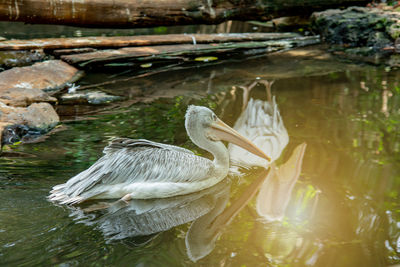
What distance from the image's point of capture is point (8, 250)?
8.20 feet

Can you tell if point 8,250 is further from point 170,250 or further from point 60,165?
point 60,165

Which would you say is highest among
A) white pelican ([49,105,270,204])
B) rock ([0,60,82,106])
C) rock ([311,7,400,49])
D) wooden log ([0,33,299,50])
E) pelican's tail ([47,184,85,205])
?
rock ([311,7,400,49])

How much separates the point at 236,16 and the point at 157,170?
556 cm

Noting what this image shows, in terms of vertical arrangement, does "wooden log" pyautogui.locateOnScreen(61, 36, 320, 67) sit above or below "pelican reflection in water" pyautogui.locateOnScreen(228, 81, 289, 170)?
above

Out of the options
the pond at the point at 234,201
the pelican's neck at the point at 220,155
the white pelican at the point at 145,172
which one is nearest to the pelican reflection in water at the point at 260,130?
the pond at the point at 234,201

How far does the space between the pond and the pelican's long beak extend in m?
0.16

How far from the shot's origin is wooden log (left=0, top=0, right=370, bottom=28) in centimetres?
634

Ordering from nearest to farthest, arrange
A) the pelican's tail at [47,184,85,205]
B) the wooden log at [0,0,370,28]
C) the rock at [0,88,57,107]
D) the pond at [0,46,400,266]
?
the pond at [0,46,400,266] → the pelican's tail at [47,184,85,205] → the rock at [0,88,57,107] → the wooden log at [0,0,370,28]

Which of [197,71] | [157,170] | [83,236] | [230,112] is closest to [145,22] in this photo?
[197,71]

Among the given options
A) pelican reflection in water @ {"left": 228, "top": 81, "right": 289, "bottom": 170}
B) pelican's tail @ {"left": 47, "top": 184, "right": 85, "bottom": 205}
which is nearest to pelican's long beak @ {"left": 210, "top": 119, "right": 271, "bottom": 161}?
pelican reflection in water @ {"left": 228, "top": 81, "right": 289, "bottom": 170}

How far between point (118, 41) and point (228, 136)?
12.5 feet

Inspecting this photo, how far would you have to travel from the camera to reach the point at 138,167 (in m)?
3.30

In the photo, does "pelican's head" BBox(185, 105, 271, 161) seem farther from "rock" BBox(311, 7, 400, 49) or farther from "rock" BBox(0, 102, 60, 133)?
"rock" BBox(311, 7, 400, 49)

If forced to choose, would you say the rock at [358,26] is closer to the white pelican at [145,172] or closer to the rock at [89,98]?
the rock at [89,98]
